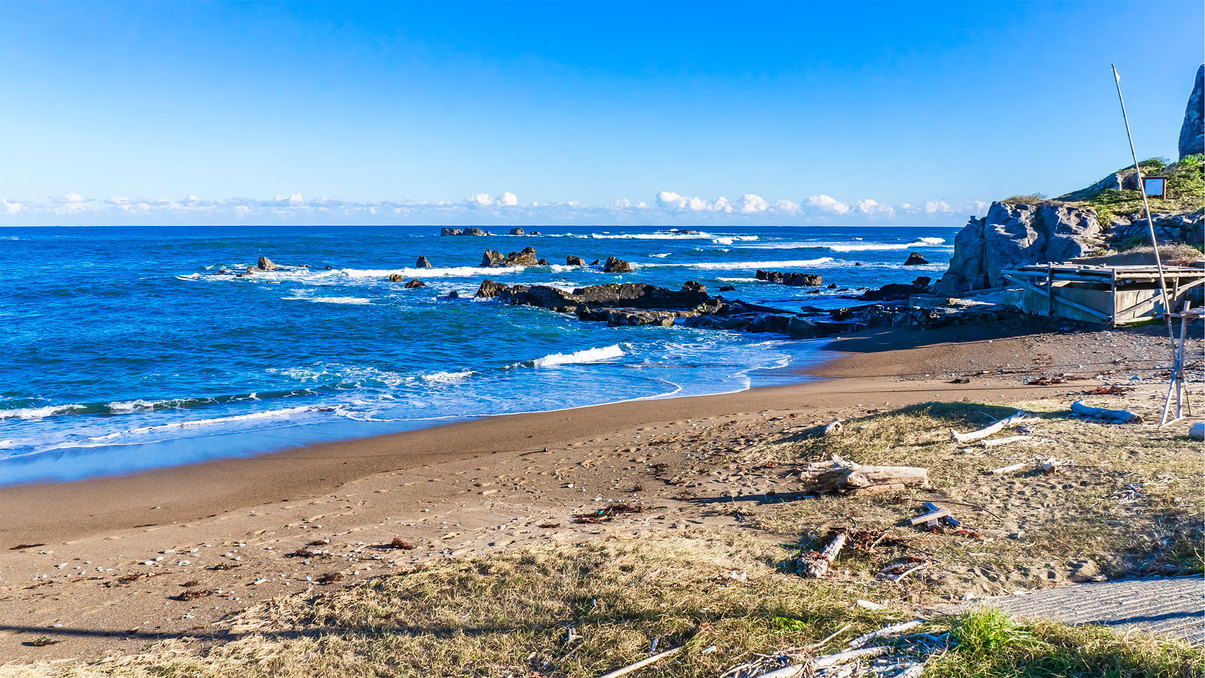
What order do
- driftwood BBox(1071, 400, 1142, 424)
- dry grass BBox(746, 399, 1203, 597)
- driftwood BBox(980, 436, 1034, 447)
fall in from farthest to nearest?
driftwood BBox(1071, 400, 1142, 424), driftwood BBox(980, 436, 1034, 447), dry grass BBox(746, 399, 1203, 597)

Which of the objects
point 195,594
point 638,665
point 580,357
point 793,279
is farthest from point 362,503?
point 793,279

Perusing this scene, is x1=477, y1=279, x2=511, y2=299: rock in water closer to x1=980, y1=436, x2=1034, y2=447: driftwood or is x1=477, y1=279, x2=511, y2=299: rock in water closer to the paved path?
x1=980, y1=436, x2=1034, y2=447: driftwood

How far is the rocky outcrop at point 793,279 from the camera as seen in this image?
44188 mm

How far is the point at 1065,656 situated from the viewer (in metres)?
4.21

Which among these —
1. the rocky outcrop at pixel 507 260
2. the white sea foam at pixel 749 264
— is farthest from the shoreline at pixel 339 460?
the rocky outcrop at pixel 507 260

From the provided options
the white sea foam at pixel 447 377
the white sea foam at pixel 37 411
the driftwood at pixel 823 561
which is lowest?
the white sea foam at pixel 37 411

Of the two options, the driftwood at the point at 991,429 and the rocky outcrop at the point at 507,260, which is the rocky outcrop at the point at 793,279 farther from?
the driftwood at the point at 991,429

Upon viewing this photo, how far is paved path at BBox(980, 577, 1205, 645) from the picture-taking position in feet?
15.0

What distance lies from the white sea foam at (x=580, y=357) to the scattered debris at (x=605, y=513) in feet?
42.3

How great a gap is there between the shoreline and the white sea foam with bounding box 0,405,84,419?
547 cm

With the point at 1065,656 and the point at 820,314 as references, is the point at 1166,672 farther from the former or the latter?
the point at 820,314

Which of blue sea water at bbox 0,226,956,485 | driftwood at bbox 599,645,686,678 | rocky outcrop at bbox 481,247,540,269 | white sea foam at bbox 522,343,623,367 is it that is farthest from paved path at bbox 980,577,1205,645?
rocky outcrop at bbox 481,247,540,269

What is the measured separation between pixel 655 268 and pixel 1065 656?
56676 millimetres

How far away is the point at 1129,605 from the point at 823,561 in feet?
6.98
